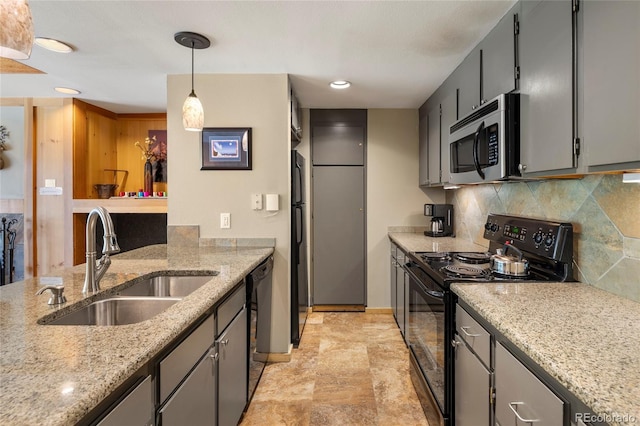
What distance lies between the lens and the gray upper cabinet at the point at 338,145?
411 centimetres

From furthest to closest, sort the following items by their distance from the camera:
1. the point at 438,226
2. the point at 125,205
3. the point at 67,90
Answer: the point at 438,226 → the point at 125,205 → the point at 67,90

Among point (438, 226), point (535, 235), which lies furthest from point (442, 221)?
A: point (535, 235)

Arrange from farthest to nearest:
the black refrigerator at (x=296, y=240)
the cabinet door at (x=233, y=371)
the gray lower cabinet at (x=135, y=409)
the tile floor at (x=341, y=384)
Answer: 1. the black refrigerator at (x=296, y=240)
2. the tile floor at (x=341, y=384)
3. the cabinet door at (x=233, y=371)
4. the gray lower cabinet at (x=135, y=409)

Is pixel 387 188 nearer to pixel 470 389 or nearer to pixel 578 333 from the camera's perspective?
pixel 470 389

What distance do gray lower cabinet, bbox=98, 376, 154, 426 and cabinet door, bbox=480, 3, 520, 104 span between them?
6.46ft

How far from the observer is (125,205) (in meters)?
3.56

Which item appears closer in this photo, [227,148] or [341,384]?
[341,384]

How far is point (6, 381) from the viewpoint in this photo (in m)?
0.77

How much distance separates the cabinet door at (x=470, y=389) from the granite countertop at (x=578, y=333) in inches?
10.0

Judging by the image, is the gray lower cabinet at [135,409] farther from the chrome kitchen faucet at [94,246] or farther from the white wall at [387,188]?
the white wall at [387,188]

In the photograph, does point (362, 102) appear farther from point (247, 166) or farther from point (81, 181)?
point (81, 181)

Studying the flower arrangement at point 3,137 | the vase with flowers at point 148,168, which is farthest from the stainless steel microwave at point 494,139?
the flower arrangement at point 3,137

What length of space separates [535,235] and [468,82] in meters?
1.14

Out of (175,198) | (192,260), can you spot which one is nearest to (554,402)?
(192,260)
